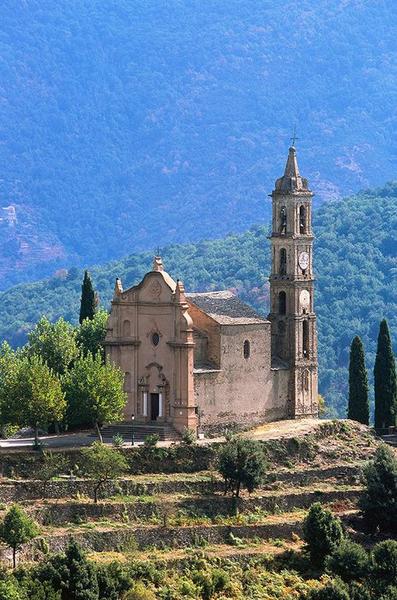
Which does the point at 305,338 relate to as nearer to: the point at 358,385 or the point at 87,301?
the point at 358,385

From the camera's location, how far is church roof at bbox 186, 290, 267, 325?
103938 millimetres

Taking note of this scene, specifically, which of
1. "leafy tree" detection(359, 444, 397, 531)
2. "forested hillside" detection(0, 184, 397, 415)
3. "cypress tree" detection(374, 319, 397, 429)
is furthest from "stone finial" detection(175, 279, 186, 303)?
"forested hillside" detection(0, 184, 397, 415)

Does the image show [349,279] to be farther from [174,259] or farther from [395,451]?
[395,451]

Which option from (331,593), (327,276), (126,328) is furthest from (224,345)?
(327,276)

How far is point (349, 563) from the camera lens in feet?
285

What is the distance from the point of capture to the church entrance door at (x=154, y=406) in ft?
333

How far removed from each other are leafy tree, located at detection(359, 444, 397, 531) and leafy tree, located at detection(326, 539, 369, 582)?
16.6 ft

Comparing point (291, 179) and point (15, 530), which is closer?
point (15, 530)

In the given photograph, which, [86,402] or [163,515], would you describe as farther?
[86,402]

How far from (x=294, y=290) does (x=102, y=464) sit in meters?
21.1

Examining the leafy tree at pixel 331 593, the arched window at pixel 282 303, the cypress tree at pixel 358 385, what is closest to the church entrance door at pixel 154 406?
the arched window at pixel 282 303

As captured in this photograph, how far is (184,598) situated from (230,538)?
6804 millimetres

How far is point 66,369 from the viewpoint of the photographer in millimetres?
102875

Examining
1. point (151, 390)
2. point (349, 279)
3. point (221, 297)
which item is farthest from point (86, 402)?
point (349, 279)
